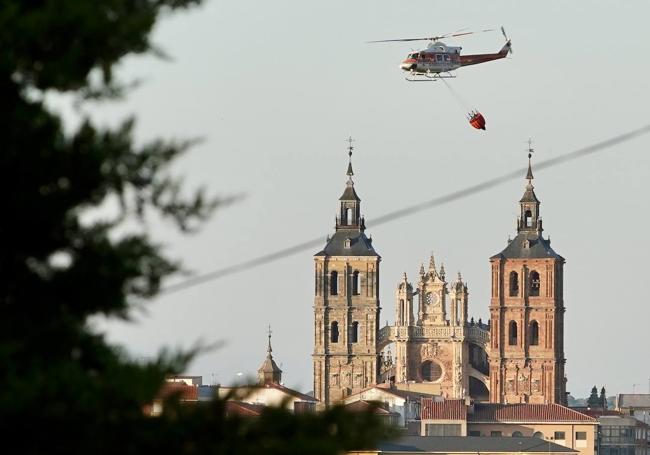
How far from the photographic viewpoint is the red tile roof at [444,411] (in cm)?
12781

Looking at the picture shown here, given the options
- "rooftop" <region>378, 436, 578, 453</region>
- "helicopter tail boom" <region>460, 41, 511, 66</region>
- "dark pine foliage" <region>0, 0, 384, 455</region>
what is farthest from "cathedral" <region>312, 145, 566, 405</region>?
"dark pine foliage" <region>0, 0, 384, 455</region>

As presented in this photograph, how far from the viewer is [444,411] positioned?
422 feet

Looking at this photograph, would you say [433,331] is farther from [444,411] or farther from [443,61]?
[443,61]

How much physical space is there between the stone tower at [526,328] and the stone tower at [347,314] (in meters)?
6.28

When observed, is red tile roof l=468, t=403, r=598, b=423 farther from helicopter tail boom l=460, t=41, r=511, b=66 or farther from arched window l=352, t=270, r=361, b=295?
helicopter tail boom l=460, t=41, r=511, b=66

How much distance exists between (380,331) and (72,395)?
12847 centimetres

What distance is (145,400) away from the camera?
12.5m

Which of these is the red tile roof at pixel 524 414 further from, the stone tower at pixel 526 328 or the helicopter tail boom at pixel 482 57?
the helicopter tail boom at pixel 482 57

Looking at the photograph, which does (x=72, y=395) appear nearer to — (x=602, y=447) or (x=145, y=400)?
(x=145, y=400)

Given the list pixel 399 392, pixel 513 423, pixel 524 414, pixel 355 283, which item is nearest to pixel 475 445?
pixel 513 423

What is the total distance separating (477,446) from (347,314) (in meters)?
20.9

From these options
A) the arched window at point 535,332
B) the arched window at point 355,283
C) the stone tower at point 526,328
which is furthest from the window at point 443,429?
the arched window at point 355,283

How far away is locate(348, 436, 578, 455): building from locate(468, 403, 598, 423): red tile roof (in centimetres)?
537

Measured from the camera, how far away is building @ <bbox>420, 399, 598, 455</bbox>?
127250 millimetres
